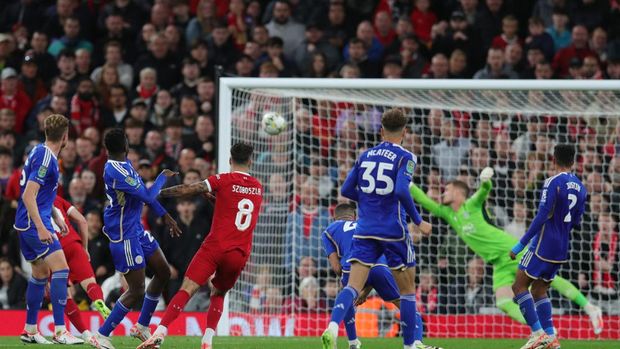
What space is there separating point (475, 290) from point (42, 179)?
6.96 meters

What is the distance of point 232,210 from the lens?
33.8 feet

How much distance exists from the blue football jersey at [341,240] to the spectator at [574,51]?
7.74 metres

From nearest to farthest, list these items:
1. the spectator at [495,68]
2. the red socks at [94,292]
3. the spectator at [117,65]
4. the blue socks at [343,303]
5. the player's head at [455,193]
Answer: the blue socks at [343,303] → the red socks at [94,292] → the player's head at [455,193] → the spectator at [495,68] → the spectator at [117,65]

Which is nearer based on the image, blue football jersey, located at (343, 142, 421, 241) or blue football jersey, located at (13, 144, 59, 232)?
blue football jersey, located at (343, 142, 421, 241)

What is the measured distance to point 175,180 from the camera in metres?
16.2

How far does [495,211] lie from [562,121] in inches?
67.5

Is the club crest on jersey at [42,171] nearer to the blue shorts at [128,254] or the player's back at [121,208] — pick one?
the player's back at [121,208]

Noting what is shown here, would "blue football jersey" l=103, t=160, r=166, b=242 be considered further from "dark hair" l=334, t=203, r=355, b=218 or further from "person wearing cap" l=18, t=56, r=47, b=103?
"person wearing cap" l=18, t=56, r=47, b=103

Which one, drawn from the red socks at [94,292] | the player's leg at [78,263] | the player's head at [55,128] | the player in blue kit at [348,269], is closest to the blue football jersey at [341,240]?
the player in blue kit at [348,269]

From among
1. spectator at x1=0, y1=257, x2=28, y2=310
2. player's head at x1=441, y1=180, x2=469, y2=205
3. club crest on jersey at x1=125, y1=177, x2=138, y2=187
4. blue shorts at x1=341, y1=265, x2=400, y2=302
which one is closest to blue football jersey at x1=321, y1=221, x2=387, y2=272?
blue shorts at x1=341, y1=265, x2=400, y2=302

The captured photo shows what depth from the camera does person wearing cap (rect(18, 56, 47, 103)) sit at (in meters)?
19.0

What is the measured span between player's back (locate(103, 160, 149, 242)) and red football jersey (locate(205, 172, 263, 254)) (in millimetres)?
770

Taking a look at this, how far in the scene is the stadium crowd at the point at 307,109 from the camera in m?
15.5

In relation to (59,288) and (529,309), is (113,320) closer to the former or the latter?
(59,288)
